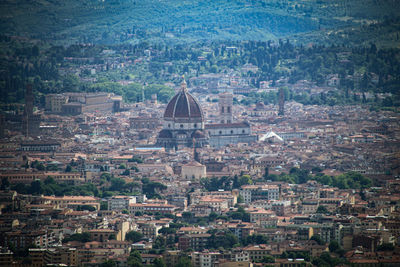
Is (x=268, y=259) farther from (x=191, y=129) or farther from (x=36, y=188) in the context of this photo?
(x=191, y=129)

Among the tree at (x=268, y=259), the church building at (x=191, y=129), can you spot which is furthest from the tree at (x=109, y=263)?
the church building at (x=191, y=129)

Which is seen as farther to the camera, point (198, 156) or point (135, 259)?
point (198, 156)

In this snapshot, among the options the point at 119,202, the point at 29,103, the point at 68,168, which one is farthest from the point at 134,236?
the point at 29,103

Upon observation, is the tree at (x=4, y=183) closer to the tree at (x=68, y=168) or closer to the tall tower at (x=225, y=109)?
the tree at (x=68, y=168)

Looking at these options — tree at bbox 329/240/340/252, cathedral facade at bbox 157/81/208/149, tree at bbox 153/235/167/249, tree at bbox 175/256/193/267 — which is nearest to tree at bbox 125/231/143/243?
tree at bbox 153/235/167/249

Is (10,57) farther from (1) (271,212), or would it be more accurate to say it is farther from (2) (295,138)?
(1) (271,212)

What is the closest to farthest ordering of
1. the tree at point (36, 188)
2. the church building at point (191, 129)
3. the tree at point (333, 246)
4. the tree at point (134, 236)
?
the tree at point (333, 246) < the tree at point (134, 236) < the tree at point (36, 188) < the church building at point (191, 129)
